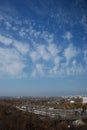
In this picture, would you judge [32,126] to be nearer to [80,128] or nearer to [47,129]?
[47,129]

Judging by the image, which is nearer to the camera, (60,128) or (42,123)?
(60,128)

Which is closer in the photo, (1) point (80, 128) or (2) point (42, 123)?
(1) point (80, 128)

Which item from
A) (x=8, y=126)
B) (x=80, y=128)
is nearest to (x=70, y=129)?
(x=80, y=128)

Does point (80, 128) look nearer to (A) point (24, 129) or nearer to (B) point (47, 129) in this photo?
(B) point (47, 129)

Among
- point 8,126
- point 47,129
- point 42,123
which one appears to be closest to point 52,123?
point 42,123

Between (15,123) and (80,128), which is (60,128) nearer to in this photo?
(80,128)

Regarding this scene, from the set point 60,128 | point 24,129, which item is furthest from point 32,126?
point 60,128

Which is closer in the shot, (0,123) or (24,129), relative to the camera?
(24,129)

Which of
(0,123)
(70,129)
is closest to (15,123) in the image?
(0,123)
